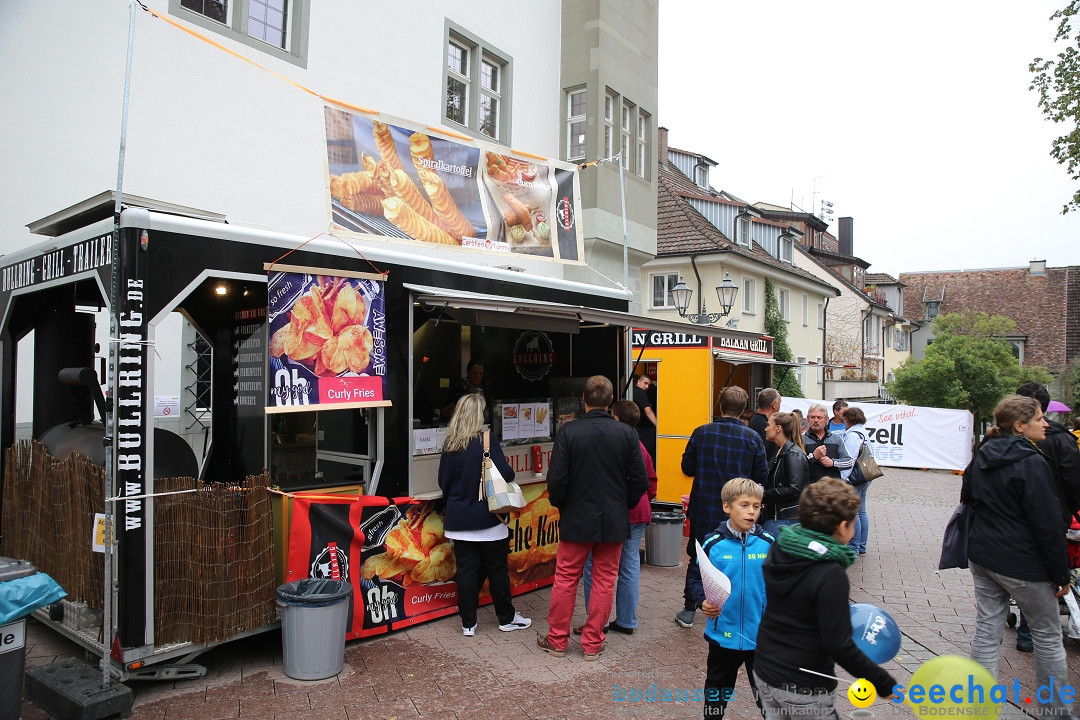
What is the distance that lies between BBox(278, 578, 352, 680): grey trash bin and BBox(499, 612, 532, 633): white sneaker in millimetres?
1367

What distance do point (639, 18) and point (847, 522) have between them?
46.9 ft

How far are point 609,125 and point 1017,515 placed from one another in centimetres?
1117

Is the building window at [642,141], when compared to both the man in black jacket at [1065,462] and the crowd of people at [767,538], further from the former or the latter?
the man in black jacket at [1065,462]

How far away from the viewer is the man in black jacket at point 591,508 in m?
4.96

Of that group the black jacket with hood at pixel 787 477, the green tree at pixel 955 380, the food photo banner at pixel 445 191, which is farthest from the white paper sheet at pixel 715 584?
the green tree at pixel 955 380

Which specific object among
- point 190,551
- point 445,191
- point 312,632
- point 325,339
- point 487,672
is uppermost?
point 445,191

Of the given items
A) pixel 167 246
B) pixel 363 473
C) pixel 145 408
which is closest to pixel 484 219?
pixel 363 473

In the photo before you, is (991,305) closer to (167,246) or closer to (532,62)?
(532,62)

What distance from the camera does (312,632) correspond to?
455 centimetres

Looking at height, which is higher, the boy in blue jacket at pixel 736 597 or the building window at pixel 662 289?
the building window at pixel 662 289

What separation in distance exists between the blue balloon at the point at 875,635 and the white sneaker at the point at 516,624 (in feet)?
10.9

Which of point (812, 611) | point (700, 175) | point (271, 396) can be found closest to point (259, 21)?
point (271, 396)

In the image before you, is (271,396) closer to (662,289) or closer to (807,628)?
(807,628)

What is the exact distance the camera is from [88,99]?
308 inches
